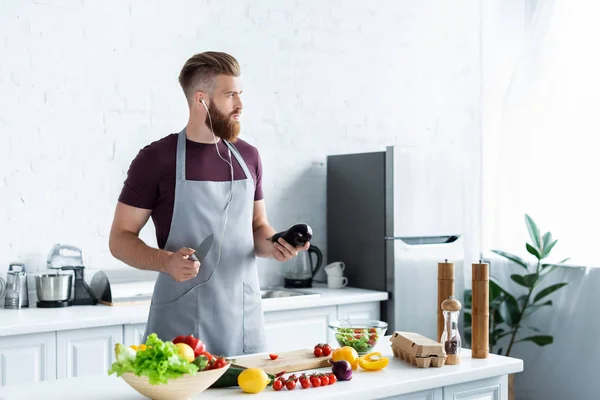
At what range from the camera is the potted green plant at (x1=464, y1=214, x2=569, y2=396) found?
15.4 ft

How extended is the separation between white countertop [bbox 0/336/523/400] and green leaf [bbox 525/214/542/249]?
242 centimetres

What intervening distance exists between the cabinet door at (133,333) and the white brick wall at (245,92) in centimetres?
64

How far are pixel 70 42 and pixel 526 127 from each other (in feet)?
9.43

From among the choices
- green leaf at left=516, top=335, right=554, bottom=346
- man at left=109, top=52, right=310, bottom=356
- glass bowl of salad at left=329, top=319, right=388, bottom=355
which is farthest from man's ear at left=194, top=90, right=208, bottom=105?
green leaf at left=516, top=335, right=554, bottom=346

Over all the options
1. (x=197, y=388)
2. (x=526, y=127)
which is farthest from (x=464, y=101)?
(x=197, y=388)

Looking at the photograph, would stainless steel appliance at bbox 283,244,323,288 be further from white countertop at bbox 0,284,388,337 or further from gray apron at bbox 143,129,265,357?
gray apron at bbox 143,129,265,357

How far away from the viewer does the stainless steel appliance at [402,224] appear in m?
4.30

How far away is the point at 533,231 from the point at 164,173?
109 inches

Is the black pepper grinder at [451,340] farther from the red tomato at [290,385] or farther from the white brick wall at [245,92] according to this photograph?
the white brick wall at [245,92]

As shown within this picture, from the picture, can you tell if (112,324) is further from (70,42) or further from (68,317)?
(70,42)

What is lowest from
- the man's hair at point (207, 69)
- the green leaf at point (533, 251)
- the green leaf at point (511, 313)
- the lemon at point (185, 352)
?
the green leaf at point (511, 313)

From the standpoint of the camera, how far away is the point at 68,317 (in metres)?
3.31

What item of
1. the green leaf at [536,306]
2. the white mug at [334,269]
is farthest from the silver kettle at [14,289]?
the green leaf at [536,306]

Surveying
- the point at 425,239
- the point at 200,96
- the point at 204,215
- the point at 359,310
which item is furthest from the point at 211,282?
the point at 425,239
